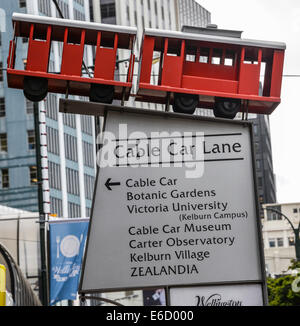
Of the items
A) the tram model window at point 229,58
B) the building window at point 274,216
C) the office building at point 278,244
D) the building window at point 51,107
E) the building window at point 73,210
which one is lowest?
the tram model window at point 229,58

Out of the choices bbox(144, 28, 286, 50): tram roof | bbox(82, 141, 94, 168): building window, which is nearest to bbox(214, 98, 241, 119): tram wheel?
bbox(144, 28, 286, 50): tram roof

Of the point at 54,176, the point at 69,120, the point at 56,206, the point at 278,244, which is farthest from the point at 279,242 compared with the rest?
the point at 54,176

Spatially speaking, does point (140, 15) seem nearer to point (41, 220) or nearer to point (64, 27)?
point (41, 220)

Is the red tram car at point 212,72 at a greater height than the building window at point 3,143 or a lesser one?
lesser

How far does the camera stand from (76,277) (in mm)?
23766

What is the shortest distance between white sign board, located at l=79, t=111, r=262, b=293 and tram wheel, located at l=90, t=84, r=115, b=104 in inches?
62.4

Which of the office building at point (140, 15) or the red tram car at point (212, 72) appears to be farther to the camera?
the office building at point (140, 15)

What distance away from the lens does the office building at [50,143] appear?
73562 mm

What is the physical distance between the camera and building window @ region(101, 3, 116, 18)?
97.7 m

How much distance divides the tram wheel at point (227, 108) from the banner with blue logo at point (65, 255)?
14083mm

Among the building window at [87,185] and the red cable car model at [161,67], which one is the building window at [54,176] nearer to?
the building window at [87,185]

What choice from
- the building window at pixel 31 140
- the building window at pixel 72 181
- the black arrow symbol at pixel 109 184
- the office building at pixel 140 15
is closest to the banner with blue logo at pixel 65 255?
the black arrow symbol at pixel 109 184

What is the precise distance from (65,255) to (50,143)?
53.8m

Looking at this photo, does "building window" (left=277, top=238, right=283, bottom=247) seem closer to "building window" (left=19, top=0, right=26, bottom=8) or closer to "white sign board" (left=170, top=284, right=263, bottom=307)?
"building window" (left=19, top=0, right=26, bottom=8)
